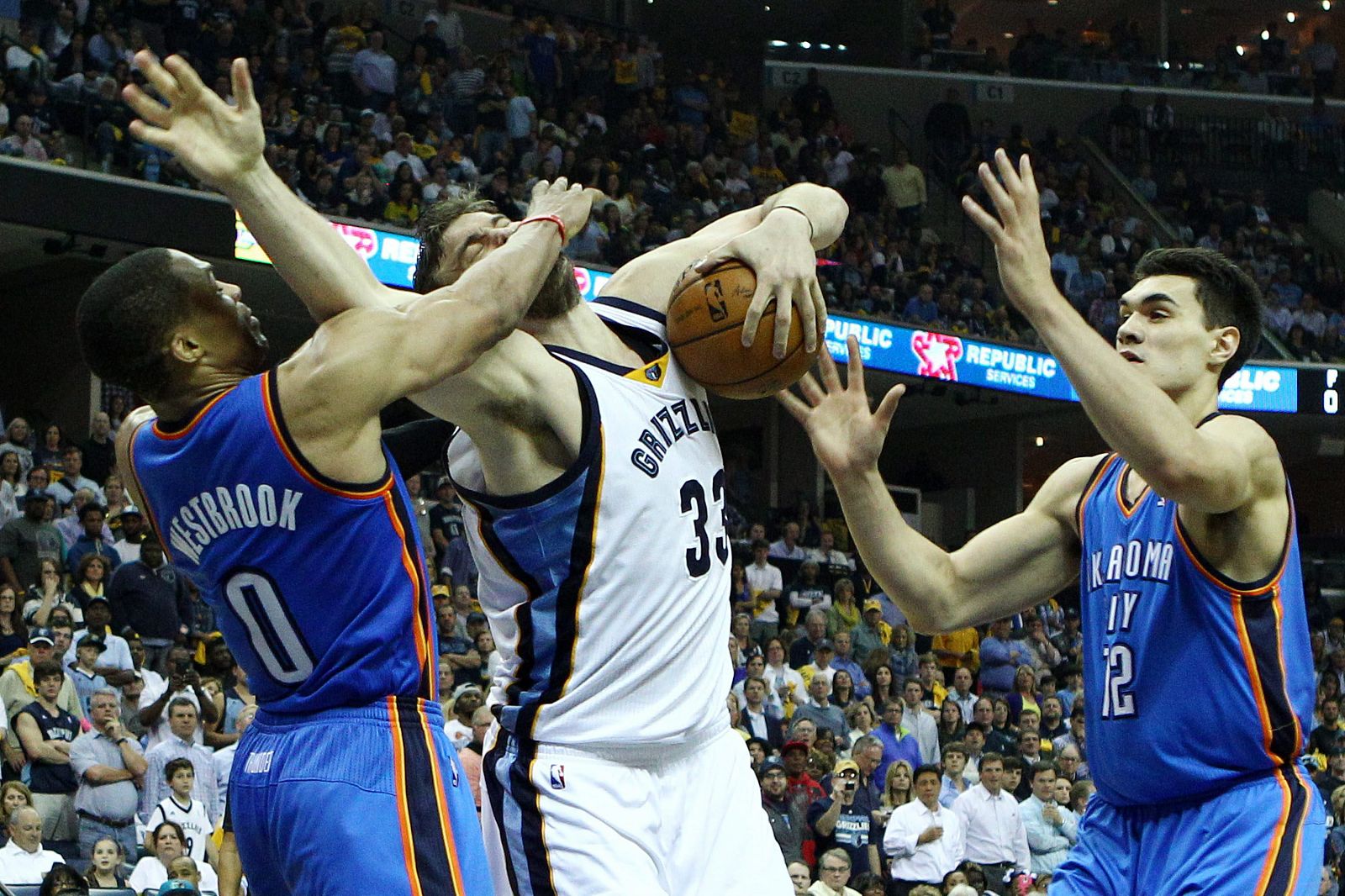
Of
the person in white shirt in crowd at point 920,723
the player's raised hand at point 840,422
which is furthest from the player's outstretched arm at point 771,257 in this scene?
the person in white shirt in crowd at point 920,723

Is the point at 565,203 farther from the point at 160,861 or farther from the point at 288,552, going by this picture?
the point at 160,861

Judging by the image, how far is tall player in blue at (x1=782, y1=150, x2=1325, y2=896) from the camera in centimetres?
358

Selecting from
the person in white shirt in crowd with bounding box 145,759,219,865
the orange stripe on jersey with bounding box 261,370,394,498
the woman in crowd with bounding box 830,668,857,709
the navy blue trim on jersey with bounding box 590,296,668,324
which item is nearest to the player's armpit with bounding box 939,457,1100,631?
the navy blue trim on jersey with bounding box 590,296,668,324

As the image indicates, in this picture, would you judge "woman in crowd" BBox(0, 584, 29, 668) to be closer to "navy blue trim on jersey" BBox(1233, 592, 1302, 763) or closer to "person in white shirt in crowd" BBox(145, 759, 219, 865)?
"person in white shirt in crowd" BBox(145, 759, 219, 865)

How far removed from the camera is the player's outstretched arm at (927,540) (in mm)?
4051

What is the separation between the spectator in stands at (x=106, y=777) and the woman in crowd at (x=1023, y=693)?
8.99m

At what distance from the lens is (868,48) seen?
30109 millimetres

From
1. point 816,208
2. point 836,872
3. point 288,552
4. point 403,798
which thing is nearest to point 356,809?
point 403,798

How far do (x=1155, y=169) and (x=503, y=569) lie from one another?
26.6 meters

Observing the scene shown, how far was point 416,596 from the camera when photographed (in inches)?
141

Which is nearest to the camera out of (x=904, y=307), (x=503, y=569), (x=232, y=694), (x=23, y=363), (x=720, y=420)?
(x=503, y=569)

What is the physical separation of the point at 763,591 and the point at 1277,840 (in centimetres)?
1378

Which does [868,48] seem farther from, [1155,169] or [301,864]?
[301,864]

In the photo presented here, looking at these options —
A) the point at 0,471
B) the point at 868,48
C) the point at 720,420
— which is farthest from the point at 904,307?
the point at 0,471
